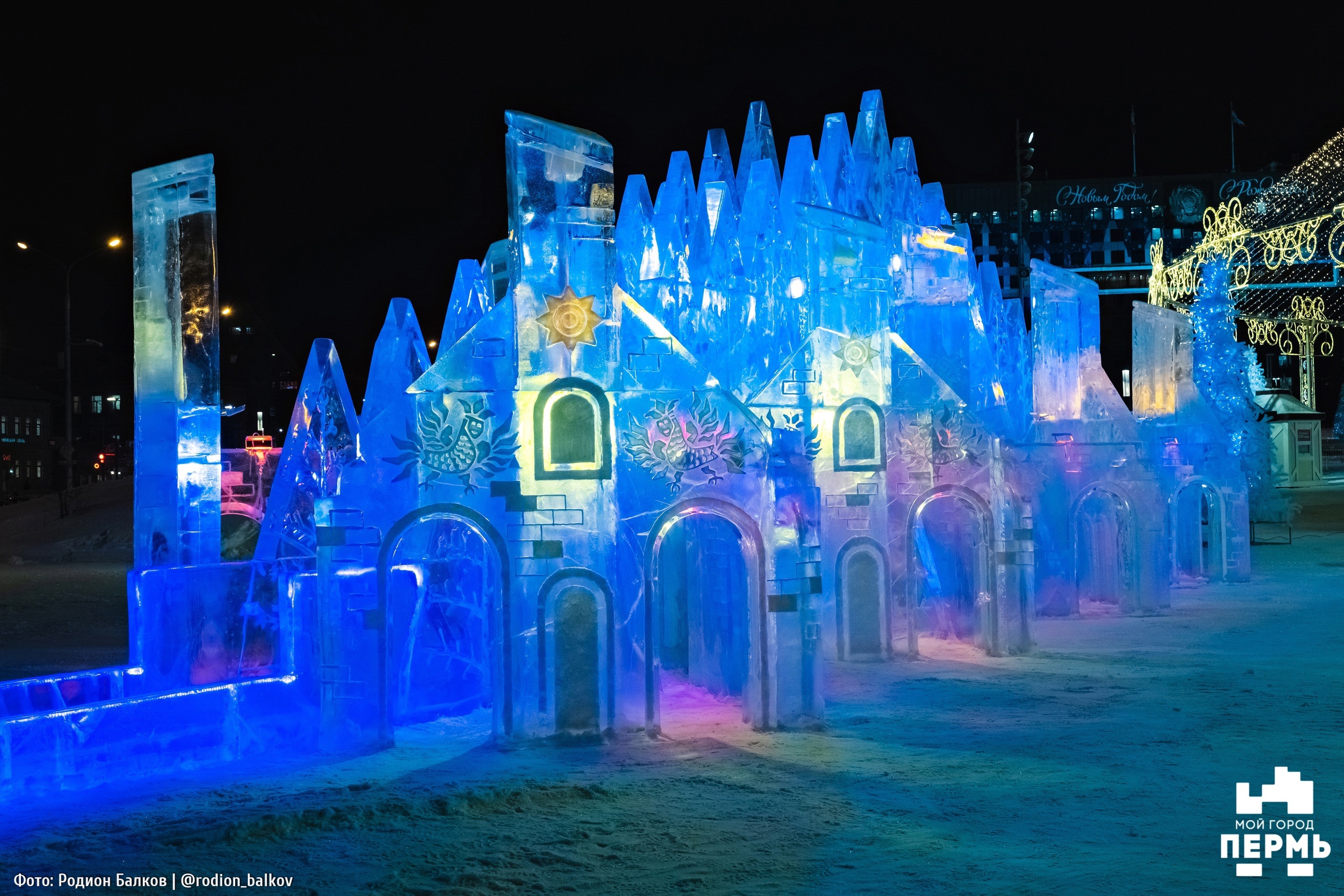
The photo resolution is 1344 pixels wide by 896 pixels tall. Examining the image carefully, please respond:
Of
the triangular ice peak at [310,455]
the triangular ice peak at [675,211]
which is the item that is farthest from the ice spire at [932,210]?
the triangular ice peak at [310,455]

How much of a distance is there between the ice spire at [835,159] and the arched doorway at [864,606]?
14.3 ft

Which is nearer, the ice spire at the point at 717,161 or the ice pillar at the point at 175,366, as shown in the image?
the ice pillar at the point at 175,366

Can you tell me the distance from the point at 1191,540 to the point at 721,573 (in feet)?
43.0

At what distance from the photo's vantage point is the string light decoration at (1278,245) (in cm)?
3098

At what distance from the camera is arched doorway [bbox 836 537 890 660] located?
15.4 metres

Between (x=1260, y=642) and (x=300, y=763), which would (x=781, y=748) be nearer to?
(x=300, y=763)

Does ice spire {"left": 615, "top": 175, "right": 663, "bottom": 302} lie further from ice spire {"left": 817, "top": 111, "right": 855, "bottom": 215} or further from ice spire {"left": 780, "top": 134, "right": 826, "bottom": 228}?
ice spire {"left": 817, "top": 111, "right": 855, "bottom": 215}

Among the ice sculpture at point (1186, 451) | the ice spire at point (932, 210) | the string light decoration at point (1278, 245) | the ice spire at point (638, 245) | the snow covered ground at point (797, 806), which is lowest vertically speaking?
the snow covered ground at point (797, 806)

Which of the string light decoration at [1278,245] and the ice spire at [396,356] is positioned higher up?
the string light decoration at [1278,245]

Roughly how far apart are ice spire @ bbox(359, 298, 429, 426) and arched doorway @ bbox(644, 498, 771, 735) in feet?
11.4

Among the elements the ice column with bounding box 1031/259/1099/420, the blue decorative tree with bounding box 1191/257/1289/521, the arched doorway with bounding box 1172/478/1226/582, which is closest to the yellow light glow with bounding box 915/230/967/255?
the ice column with bounding box 1031/259/1099/420

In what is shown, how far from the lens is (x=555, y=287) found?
11.2 meters

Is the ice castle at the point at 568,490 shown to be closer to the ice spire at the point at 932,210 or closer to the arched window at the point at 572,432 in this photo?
the arched window at the point at 572,432

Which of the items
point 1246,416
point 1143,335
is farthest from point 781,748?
point 1246,416
